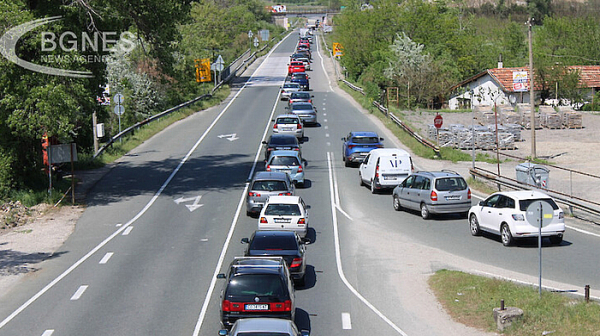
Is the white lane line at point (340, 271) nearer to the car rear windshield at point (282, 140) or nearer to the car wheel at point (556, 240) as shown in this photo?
the car rear windshield at point (282, 140)

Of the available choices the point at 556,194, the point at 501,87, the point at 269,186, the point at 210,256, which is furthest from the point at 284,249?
the point at 501,87

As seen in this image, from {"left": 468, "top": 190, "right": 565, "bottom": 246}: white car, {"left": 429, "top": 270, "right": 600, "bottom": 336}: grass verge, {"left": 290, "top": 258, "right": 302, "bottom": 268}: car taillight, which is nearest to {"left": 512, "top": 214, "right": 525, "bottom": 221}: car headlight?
{"left": 468, "top": 190, "right": 565, "bottom": 246}: white car

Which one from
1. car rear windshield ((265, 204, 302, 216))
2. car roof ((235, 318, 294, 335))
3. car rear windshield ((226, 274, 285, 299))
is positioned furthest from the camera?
car rear windshield ((265, 204, 302, 216))

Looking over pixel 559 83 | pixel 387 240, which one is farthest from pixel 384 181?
pixel 559 83

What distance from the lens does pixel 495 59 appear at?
304 feet

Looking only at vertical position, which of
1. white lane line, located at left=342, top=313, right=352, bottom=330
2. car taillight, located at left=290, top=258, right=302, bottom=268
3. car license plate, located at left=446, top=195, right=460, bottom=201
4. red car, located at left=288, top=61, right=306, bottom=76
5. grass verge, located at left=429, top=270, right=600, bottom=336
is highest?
red car, located at left=288, top=61, right=306, bottom=76

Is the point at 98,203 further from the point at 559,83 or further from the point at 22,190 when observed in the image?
the point at 559,83

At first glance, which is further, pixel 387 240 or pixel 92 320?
pixel 387 240

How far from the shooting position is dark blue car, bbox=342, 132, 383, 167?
116ft

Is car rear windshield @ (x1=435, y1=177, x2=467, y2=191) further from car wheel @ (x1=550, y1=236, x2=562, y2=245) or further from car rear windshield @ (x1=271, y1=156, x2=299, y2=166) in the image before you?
car rear windshield @ (x1=271, y1=156, x2=299, y2=166)

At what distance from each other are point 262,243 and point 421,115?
38.0 metres

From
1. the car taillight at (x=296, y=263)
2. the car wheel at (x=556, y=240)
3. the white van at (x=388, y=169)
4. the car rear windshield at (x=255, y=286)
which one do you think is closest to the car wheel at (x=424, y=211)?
the white van at (x=388, y=169)

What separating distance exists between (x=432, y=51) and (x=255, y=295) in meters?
63.3

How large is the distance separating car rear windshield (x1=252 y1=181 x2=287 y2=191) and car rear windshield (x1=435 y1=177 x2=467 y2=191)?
219 inches
